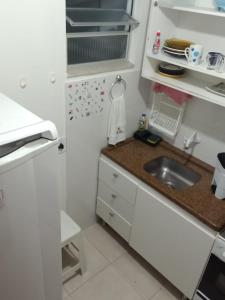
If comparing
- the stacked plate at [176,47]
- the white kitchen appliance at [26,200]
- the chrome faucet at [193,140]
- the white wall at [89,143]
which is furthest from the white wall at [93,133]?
the white kitchen appliance at [26,200]

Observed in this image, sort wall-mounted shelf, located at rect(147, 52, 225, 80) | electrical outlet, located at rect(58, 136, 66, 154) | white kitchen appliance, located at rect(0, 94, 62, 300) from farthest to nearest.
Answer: electrical outlet, located at rect(58, 136, 66, 154) < wall-mounted shelf, located at rect(147, 52, 225, 80) < white kitchen appliance, located at rect(0, 94, 62, 300)

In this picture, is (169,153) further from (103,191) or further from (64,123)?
(64,123)

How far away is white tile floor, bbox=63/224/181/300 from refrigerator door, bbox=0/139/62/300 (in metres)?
0.68

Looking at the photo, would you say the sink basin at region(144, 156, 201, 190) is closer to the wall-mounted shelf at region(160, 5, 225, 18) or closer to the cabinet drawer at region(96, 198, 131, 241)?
the cabinet drawer at region(96, 198, 131, 241)

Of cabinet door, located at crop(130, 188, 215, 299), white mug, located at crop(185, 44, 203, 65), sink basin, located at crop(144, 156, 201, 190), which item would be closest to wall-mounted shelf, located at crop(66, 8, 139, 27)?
white mug, located at crop(185, 44, 203, 65)

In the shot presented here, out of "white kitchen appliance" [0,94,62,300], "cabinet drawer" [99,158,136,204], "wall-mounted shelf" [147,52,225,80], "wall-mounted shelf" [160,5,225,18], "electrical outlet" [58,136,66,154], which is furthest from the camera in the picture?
"cabinet drawer" [99,158,136,204]

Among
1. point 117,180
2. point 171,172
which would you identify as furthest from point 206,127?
point 117,180

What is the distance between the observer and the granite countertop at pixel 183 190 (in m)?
1.50

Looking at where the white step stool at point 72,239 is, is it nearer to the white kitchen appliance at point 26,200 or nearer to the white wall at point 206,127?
the white kitchen appliance at point 26,200

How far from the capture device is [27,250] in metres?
1.09

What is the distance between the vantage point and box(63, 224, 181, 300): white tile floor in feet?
6.18

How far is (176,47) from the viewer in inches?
65.5

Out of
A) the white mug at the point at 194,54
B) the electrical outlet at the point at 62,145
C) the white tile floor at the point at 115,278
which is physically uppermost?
the white mug at the point at 194,54

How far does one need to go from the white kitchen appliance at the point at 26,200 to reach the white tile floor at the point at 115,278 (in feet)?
2.42
